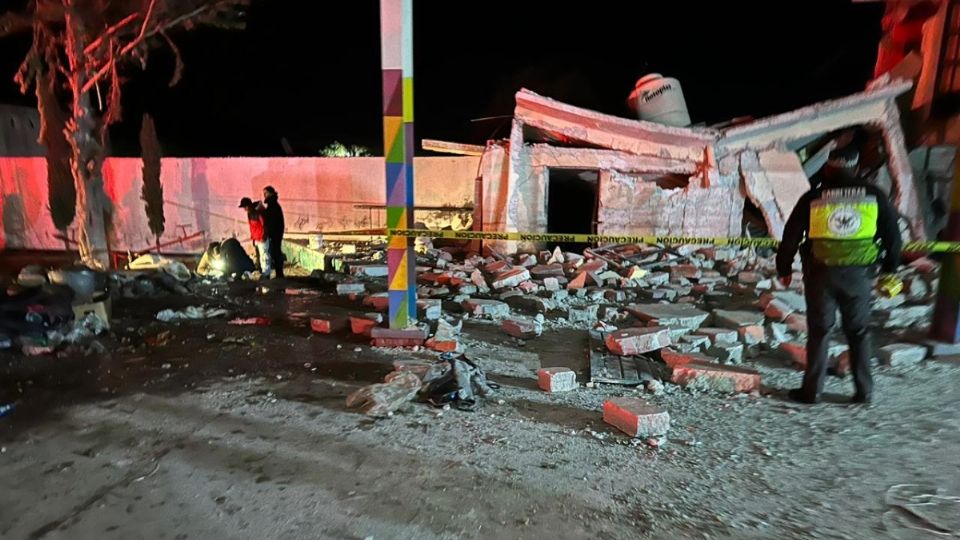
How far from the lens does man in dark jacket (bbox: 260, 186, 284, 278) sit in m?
9.32

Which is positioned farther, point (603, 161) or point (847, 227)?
point (603, 161)

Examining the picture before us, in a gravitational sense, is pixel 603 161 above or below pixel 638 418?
above

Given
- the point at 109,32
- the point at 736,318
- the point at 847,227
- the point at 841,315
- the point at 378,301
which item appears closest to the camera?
the point at 847,227

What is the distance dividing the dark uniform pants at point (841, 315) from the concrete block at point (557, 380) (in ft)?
5.30

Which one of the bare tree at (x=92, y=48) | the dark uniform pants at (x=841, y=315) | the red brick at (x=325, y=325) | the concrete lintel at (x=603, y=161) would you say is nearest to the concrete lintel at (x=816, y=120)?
the concrete lintel at (x=603, y=161)

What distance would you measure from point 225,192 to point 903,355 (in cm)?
1434

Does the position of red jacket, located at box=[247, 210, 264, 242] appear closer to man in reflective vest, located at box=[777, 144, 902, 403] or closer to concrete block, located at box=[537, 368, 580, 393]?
concrete block, located at box=[537, 368, 580, 393]

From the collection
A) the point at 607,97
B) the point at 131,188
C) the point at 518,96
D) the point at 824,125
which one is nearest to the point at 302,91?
the point at 131,188

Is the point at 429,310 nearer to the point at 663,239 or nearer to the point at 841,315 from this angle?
the point at 663,239

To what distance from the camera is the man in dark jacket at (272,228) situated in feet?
30.6

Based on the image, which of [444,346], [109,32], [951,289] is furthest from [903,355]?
[109,32]

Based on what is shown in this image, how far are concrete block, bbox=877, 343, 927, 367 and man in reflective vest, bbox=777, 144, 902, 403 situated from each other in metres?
0.98

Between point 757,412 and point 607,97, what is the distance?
14326mm

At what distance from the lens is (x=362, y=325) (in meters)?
5.52
